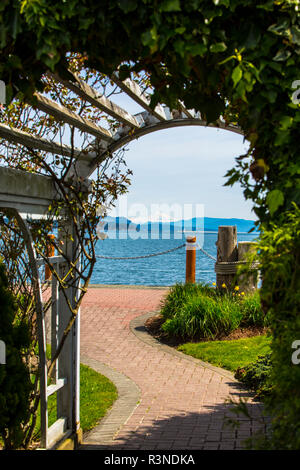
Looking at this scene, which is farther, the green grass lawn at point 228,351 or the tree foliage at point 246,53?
the green grass lawn at point 228,351

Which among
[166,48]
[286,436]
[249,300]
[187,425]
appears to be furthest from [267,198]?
[249,300]

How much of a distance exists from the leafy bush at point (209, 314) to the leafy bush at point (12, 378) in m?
Result: 4.57

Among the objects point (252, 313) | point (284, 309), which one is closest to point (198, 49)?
point (284, 309)

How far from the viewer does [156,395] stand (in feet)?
18.7

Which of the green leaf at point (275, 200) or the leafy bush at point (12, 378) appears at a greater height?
the green leaf at point (275, 200)

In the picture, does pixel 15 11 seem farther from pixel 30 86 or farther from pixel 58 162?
pixel 58 162

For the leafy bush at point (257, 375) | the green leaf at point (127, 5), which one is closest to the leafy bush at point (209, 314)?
the leafy bush at point (257, 375)

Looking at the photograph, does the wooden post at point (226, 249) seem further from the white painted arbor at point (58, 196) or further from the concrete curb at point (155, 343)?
→ the white painted arbor at point (58, 196)

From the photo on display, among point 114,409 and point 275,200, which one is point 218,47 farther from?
point 114,409

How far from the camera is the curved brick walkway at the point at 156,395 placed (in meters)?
4.46

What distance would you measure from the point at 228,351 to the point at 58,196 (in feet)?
13.7

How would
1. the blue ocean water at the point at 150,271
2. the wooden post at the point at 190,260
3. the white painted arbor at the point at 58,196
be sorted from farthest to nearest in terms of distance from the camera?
the blue ocean water at the point at 150,271, the wooden post at the point at 190,260, the white painted arbor at the point at 58,196

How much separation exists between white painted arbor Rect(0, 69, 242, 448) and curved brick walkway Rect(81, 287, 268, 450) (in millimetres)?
511

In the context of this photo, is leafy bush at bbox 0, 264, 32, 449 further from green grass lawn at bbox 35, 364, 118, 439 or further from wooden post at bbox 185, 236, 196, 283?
wooden post at bbox 185, 236, 196, 283
